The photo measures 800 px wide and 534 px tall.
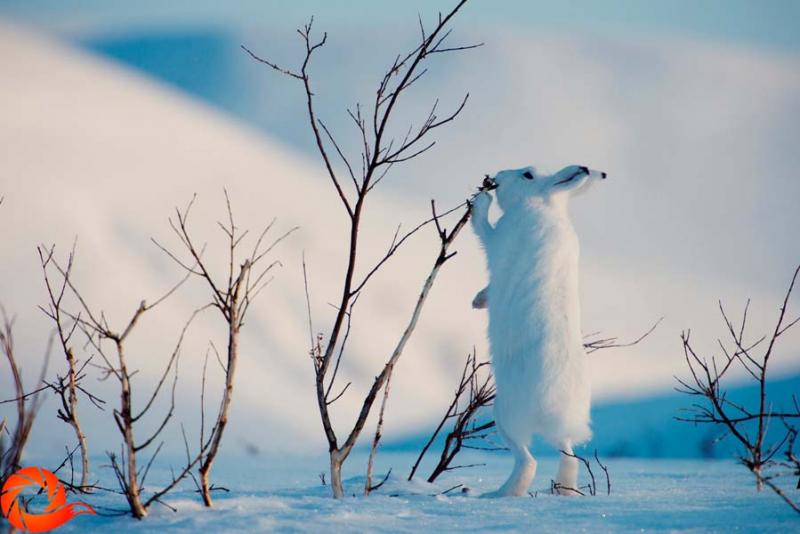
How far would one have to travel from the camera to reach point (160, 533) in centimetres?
234

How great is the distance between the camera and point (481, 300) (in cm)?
376

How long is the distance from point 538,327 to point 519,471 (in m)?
0.67

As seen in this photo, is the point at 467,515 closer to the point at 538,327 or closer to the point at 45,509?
the point at 538,327

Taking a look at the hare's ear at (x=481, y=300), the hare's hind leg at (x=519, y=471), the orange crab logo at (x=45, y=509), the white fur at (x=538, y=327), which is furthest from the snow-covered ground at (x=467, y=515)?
the hare's ear at (x=481, y=300)

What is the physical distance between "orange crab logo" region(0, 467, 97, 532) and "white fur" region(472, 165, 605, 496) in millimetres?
1800

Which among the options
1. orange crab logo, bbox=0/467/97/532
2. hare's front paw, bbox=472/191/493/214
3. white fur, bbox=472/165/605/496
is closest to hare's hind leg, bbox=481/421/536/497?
white fur, bbox=472/165/605/496

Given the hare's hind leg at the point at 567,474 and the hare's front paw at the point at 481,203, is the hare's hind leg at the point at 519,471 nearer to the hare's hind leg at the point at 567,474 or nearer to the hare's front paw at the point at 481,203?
the hare's hind leg at the point at 567,474

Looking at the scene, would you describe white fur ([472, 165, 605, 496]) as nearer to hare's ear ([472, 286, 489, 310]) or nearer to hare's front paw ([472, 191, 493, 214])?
hare's ear ([472, 286, 489, 310])

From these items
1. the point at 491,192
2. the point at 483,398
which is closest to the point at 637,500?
the point at 483,398

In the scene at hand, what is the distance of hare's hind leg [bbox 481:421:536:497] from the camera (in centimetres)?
335

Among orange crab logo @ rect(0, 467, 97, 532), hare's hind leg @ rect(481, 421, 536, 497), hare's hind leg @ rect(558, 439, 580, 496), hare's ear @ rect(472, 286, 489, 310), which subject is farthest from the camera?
hare's ear @ rect(472, 286, 489, 310)

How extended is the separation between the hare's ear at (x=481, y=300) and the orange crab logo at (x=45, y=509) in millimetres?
1995

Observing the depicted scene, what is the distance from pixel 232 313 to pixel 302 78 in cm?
128

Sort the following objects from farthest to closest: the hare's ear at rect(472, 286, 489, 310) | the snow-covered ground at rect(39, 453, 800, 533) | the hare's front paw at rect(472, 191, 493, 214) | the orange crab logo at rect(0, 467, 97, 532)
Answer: the hare's front paw at rect(472, 191, 493, 214)
the hare's ear at rect(472, 286, 489, 310)
the orange crab logo at rect(0, 467, 97, 532)
the snow-covered ground at rect(39, 453, 800, 533)
